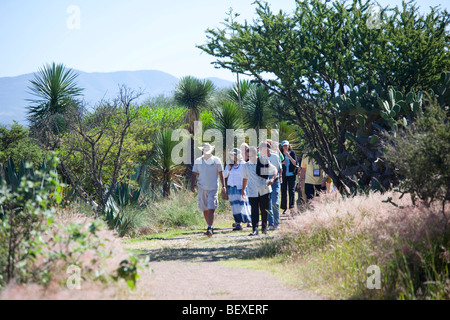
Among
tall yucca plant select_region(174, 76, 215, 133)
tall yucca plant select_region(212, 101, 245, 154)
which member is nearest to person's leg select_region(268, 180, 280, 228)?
tall yucca plant select_region(212, 101, 245, 154)

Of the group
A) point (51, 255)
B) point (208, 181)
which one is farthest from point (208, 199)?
point (51, 255)

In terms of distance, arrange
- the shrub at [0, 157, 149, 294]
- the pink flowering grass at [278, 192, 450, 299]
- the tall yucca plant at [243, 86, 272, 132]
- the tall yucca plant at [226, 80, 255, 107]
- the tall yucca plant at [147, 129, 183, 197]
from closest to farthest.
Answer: the shrub at [0, 157, 149, 294], the pink flowering grass at [278, 192, 450, 299], the tall yucca plant at [147, 129, 183, 197], the tall yucca plant at [243, 86, 272, 132], the tall yucca plant at [226, 80, 255, 107]

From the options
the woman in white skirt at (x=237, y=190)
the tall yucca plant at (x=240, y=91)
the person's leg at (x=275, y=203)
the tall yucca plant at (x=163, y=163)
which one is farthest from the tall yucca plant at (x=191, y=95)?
the person's leg at (x=275, y=203)

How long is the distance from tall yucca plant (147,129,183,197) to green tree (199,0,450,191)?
8.70 meters

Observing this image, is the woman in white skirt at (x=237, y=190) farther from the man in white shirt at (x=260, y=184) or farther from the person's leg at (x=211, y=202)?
the person's leg at (x=211, y=202)

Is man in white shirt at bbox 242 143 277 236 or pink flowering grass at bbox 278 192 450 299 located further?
man in white shirt at bbox 242 143 277 236

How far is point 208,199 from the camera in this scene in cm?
1074

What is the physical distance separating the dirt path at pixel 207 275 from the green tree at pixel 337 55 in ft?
9.13

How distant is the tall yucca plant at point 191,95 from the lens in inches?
1209

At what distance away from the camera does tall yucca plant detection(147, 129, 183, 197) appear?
19.4 metres

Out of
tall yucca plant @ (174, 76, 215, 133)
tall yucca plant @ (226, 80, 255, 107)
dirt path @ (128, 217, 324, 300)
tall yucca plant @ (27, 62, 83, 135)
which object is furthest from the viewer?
tall yucca plant @ (226, 80, 255, 107)

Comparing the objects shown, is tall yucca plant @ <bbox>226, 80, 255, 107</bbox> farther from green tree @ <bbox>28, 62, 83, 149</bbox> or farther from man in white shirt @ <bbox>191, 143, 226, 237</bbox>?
man in white shirt @ <bbox>191, 143, 226, 237</bbox>
